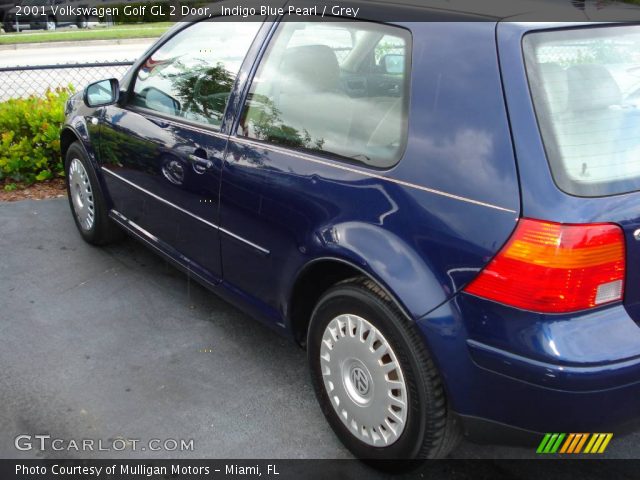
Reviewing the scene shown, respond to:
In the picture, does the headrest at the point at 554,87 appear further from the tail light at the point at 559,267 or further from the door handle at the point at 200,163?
the door handle at the point at 200,163

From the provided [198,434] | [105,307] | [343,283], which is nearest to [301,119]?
[343,283]

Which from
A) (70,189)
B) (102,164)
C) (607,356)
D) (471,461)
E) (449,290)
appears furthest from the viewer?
(70,189)

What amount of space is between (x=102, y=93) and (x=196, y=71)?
3.28 feet

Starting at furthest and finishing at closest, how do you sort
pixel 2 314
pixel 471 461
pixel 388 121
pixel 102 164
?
1. pixel 102 164
2. pixel 2 314
3. pixel 471 461
4. pixel 388 121

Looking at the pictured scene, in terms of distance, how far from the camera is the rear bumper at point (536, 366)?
198 centimetres

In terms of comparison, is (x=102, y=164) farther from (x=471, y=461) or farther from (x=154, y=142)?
(x=471, y=461)

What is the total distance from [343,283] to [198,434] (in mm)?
970

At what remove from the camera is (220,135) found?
123 inches

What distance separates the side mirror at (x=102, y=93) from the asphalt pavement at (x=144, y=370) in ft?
3.61

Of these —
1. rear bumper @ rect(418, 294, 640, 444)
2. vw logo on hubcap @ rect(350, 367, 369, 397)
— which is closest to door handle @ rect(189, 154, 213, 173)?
vw logo on hubcap @ rect(350, 367, 369, 397)

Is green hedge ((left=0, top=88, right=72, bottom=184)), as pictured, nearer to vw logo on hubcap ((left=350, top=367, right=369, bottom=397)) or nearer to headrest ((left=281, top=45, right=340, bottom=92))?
headrest ((left=281, top=45, right=340, bottom=92))

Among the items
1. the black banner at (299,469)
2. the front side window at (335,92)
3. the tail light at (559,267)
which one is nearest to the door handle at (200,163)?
the front side window at (335,92)

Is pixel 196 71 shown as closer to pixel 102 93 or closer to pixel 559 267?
pixel 102 93

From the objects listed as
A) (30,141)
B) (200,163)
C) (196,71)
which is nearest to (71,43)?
(30,141)
